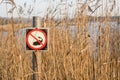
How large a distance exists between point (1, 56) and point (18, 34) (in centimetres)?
23

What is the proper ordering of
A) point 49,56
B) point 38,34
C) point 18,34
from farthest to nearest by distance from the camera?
point 18,34 < point 49,56 < point 38,34

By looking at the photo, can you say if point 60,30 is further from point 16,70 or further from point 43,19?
point 16,70

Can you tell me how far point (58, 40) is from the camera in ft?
6.95

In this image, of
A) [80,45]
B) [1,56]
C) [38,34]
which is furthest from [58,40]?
[38,34]

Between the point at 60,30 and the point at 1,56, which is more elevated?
the point at 60,30

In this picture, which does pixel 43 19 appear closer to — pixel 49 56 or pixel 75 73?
pixel 49 56

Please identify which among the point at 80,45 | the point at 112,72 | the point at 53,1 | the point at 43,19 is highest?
the point at 53,1

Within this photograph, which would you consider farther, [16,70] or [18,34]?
[18,34]

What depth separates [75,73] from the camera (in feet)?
6.23

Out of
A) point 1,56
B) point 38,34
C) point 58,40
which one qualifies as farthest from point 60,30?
point 38,34

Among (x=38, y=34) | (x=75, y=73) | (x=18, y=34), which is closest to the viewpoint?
(x=38, y=34)

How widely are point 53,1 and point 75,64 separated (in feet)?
2.04

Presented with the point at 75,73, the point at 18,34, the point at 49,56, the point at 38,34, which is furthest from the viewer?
the point at 18,34

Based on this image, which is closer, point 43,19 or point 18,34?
point 43,19
